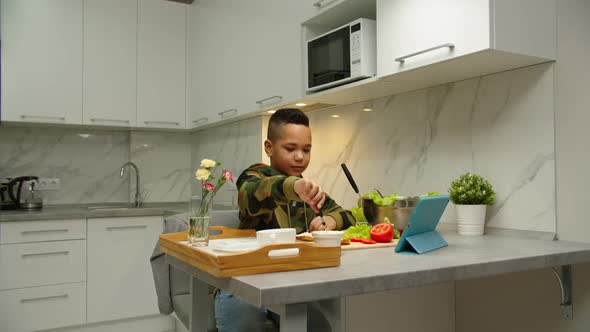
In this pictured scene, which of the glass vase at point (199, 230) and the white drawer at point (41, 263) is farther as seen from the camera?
the white drawer at point (41, 263)

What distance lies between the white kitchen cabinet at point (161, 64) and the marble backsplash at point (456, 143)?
51.3 inches

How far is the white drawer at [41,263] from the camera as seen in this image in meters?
2.75

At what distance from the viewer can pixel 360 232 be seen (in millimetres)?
1501

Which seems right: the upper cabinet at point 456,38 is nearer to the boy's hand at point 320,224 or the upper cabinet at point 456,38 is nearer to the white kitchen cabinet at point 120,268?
the boy's hand at point 320,224

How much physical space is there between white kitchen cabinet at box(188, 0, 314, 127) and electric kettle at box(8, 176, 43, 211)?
1.09 metres

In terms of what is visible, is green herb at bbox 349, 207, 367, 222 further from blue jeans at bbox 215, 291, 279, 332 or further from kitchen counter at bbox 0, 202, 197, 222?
kitchen counter at bbox 0, 202, 197, 222

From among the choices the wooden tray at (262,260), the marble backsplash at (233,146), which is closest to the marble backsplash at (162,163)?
the marble backsplash at (233,146)

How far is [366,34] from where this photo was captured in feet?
5.96

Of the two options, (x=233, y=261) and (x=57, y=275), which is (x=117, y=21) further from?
(x=233, y=261)

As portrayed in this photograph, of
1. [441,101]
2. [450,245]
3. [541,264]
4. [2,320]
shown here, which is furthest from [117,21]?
[541,264]

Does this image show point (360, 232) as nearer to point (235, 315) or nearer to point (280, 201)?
point (280, 201)

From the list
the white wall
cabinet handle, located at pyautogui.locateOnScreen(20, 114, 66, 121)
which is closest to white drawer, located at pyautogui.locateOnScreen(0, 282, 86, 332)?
cabinet handle, located at pyautogui.locateOnScreen(20, 114, 66, 121)

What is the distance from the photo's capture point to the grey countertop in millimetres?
848

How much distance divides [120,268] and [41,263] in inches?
17.3
